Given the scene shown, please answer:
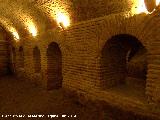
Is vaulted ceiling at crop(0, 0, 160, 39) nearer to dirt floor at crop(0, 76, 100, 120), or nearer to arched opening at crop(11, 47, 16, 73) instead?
dirt floor at crop(0, 76, 100, 120)

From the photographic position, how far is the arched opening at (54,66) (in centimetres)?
735

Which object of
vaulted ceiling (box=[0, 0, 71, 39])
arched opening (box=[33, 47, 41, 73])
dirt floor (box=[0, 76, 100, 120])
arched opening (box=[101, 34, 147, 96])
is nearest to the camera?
arched opening (box=[101, 34, 147, 96])

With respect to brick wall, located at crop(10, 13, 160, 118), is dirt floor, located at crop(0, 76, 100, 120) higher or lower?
lower

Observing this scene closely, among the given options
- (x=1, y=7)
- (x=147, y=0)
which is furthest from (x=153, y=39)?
(x=1, y=7)

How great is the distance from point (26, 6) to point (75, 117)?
173 inches

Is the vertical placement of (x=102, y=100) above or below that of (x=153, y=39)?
below

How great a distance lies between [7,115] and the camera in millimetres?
5098

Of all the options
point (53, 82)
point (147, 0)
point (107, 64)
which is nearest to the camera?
point (147, 0)

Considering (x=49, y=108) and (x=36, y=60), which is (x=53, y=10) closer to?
(x=49, y=108)

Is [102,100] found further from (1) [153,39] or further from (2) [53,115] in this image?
(1) [153,39]

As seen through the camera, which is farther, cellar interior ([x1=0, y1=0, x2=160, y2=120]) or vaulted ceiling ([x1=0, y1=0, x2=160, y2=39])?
vaulted ceiling ([x1=0, y1=0, x2=160, y2=39])

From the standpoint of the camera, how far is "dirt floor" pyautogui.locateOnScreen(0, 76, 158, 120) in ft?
14.9

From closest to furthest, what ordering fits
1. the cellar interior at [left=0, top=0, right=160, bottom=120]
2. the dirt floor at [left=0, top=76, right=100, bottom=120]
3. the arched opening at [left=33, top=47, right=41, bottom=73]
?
the cellar interior at [left=0, top=0, right=160, bottom=120], the dirt floor at [left=0, top=76, right=100, bottom=120], the arched opening at [left=33, top=47, right=41, bottom=73]

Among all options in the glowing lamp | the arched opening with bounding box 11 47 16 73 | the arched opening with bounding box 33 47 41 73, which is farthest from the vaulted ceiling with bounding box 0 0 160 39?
the arched opening with bounding box 11 47 16 73
